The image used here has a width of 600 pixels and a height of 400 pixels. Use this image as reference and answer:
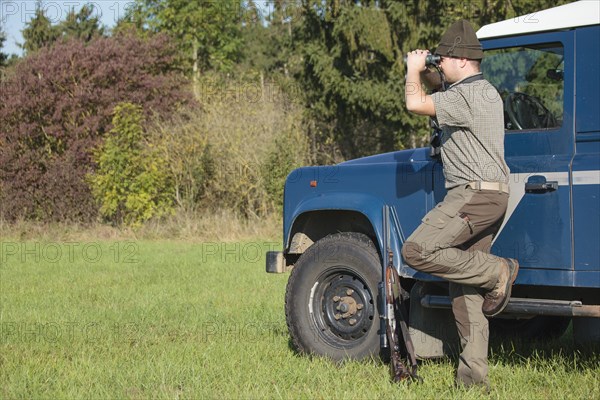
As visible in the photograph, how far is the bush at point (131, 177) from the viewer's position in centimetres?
2039

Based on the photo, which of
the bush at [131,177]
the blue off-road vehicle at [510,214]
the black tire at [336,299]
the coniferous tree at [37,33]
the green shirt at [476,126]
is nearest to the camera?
the blue off-road vehicle at [510,214]

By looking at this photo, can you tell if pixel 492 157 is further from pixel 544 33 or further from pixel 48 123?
pixel 48 123

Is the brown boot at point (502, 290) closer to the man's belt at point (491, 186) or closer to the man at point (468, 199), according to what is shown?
the man at point (468, 199)

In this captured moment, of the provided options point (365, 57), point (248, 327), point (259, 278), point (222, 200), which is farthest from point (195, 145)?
point (248, 327)

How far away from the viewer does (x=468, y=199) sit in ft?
17.1

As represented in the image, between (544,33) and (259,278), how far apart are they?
725 centimetres

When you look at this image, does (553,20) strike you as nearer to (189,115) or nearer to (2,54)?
(189,115)

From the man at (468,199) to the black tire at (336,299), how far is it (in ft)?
2.71

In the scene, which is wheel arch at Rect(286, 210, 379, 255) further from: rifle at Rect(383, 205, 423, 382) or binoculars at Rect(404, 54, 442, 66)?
binoculars at Rect(404, 54, 442, 66)

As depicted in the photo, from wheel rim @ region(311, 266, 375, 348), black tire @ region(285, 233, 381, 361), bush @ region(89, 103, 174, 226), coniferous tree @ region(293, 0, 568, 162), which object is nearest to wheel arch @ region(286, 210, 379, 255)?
black tire @ region(285, 233, 381, 361)

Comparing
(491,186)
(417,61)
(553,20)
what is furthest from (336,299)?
(553,20)

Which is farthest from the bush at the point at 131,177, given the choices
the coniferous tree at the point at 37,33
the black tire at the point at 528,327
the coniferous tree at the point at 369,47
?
the coniferous tree at the point at 37,33

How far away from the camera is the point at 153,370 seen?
20.0 ft

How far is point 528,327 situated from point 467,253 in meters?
2.05
